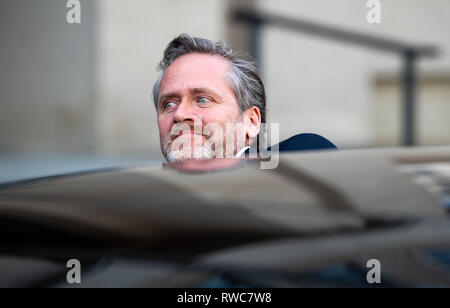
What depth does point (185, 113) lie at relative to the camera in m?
1.75

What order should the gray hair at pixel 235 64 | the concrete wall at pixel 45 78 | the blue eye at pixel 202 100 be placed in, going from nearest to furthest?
the blue eye at pixel 202 100, the gray hair at pixel 235 64, the concrete wall at pixel 45 78

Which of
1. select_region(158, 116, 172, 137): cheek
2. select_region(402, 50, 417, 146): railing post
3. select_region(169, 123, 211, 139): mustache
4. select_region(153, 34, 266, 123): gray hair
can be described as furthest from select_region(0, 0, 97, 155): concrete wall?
select_region(169, 123, 211, 139): mustache

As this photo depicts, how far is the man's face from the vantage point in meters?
1.67

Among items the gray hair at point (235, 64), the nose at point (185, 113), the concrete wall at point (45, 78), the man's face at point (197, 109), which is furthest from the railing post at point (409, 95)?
the concrete wall at point (45, 78)

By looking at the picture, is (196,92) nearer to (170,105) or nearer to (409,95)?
(170,105)

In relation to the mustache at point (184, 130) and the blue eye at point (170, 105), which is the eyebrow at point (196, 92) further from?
the mustache at point (184, 130)

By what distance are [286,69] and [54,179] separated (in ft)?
27.5

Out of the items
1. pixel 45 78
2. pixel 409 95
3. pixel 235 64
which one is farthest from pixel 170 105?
pixel 45 78

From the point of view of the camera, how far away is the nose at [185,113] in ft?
5.64

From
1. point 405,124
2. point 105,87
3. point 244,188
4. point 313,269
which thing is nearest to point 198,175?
point 244,188

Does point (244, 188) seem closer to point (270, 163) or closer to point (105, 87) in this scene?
point (270, 163)

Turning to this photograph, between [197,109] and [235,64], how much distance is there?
0.26 metres

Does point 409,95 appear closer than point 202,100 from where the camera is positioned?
No

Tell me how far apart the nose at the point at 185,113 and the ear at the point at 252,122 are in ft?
0.72
